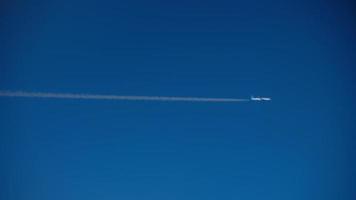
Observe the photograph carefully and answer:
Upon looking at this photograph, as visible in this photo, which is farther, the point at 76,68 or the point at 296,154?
the point at 296,154

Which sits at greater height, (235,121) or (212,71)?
(212,71)

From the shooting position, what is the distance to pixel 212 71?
3.64ft

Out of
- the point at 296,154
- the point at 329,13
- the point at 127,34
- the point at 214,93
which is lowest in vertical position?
the point at 296,154

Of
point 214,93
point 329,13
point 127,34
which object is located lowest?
point 214,93

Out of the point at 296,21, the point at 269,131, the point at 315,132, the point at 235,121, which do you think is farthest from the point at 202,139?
the point at 296,21

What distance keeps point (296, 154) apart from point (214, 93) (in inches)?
13.6

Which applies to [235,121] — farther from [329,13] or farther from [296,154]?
[329,13]

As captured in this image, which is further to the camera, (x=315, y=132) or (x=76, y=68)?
(x=315, y=132)

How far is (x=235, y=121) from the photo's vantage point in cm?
112

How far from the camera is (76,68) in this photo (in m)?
1.05

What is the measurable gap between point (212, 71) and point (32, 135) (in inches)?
23.2

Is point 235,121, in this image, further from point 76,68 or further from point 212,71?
point 76,68

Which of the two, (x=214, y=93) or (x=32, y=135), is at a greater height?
(x=214, y=93)

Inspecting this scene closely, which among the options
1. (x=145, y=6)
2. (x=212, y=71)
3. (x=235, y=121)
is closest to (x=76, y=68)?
(x=145, y=6)
